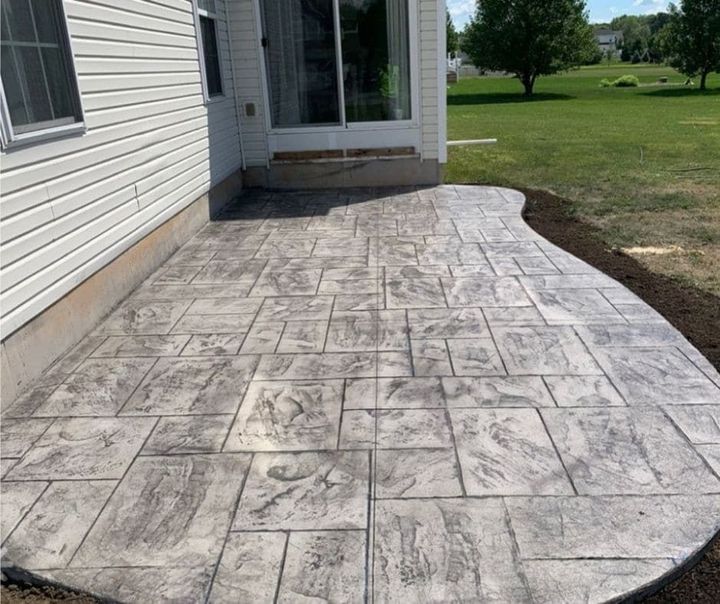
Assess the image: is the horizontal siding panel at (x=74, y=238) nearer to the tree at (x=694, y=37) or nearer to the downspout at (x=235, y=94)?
the downspout at (x=235, y=94)

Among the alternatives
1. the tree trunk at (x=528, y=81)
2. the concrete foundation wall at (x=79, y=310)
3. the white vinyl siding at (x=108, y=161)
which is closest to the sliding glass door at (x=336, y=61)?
the white vinyl siding at (x=108, y=161)

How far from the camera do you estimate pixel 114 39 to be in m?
4.32

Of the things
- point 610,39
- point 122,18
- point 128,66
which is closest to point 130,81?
point 128,66

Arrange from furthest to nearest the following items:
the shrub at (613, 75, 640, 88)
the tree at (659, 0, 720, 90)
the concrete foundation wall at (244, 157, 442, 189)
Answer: the shrub at (613, 75, 640, 88) < the tree at (659, 0, 720, 90) < the concrete foundation wall at (244, 157, 442, 189)

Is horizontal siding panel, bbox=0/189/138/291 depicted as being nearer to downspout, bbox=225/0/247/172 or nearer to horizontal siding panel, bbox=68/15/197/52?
horizontal siding panel, bbox=68/15/197/52

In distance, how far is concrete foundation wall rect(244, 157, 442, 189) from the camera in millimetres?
7934

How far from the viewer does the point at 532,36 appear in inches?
1165

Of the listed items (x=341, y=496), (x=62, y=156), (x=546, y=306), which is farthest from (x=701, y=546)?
(x=62, y=156)

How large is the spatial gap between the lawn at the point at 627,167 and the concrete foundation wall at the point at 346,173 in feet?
3.01

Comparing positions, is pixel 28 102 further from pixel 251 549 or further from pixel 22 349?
pixel 251 549

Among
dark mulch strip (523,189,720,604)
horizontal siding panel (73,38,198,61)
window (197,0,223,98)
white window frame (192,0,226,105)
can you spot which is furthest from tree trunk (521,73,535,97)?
horizontal siding panel (73,38,198,61)

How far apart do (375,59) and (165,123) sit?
3248 millimetres

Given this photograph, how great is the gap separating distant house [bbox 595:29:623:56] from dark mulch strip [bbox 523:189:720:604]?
90466 millimetres

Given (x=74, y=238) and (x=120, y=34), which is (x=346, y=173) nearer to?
(x=120, y=34)
